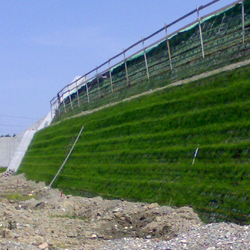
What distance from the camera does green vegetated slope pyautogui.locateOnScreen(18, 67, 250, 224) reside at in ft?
33.1

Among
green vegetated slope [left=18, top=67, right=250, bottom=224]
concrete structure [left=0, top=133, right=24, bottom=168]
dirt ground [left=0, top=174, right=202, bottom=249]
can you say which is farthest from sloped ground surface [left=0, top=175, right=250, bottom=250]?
concrete structure [left=0, top=133, right=24, bottom=168]

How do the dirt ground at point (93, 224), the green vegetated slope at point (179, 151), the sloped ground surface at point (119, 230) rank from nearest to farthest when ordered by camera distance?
the sloped ground surface at point (119, 230) → the dirt ground at point (93, 224) → the green vegetated slope at point (179, 151)

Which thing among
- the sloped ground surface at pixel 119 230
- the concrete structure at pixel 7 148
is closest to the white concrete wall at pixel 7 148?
the concrete structure at pixel 7 148

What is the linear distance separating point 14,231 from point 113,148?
832 cm

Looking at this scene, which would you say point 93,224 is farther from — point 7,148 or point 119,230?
point 7,148

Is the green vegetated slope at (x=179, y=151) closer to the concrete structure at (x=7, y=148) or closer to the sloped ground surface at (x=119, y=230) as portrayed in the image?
the sloped ground surface at (x=119, y=230)

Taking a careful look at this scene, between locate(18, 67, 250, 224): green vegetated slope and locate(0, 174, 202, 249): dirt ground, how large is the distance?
0.63 metres

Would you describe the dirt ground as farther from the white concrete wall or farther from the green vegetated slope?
the white concrete wall

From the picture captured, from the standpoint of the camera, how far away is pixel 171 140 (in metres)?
13.3

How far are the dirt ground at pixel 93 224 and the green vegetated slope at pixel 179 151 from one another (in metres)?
0.63

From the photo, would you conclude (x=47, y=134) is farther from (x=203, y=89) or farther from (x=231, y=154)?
(x=231, y=154)

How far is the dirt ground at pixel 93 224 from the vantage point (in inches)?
372

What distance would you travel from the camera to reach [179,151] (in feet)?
41.2

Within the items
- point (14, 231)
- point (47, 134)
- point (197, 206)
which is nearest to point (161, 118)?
point (197, 206)
